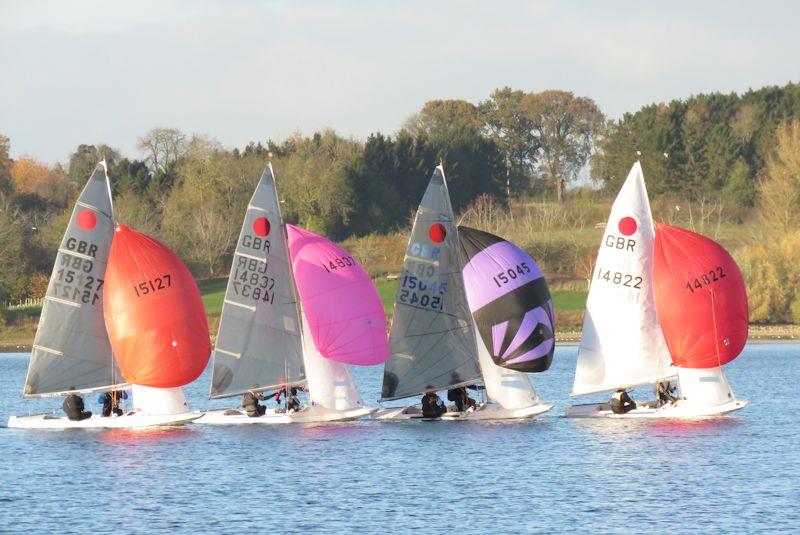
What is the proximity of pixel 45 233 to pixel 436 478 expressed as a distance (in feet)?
226

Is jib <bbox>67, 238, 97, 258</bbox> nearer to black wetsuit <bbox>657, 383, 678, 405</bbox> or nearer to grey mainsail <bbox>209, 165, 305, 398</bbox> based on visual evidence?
grey mainsail <bbox>209, 165, 305, 398</bbox>

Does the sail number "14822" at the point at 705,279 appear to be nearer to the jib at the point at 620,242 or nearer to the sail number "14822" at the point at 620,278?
the sail number "14822" at the point at 620,278

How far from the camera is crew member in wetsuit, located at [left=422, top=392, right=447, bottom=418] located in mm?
44312

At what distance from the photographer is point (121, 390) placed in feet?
146

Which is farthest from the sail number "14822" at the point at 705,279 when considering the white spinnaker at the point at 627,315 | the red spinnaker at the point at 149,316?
the red spinnaker at the point at 149,316


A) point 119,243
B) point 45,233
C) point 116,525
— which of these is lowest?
point 116,525

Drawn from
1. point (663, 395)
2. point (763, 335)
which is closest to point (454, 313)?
point (663, 395)

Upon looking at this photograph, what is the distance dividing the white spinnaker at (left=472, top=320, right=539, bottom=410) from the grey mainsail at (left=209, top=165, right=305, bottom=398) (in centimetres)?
522

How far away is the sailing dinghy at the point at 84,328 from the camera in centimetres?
4328

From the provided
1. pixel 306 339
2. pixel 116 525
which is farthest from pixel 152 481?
pixel 306 339

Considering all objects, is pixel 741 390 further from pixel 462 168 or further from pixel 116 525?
pixel 462 168

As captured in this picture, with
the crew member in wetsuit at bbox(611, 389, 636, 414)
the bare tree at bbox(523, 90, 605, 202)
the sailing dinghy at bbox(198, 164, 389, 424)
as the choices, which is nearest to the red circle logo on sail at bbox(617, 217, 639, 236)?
the crew member in wetsuit at bbox(611, 389, 636, 414)

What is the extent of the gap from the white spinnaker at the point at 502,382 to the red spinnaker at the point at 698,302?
446 cm

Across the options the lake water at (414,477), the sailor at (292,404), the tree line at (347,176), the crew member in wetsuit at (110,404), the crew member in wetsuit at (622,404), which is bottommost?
the lake water at (414,477)
